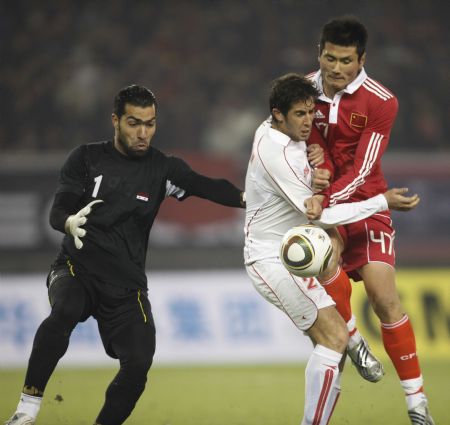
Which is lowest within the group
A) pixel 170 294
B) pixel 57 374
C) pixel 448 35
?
pixel 57 374

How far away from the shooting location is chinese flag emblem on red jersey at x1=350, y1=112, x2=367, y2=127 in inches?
230

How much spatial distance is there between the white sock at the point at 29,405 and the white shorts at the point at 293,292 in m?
1.40

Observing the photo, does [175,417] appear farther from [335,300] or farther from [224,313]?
[224,313]

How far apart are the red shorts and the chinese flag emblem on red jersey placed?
0.58 m

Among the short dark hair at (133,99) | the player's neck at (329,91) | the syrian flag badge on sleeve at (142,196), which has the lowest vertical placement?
the syrian flag badge on sleeve at (142,196)

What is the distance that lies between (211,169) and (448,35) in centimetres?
458

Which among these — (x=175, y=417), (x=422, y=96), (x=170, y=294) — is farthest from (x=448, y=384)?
(x=422, y=96)

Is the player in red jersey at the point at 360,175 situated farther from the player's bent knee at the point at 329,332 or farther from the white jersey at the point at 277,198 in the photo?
the player's bent knee at the point at 329,332

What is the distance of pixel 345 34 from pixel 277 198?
39.8 inches

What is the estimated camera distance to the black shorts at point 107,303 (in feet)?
18.3

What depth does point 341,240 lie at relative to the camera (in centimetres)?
594

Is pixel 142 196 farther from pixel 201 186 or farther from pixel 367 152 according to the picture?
pixel 367 152

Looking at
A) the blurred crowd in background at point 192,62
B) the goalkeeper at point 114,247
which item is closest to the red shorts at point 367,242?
the goalkeeper at point 114,247

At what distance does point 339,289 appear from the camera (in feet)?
19.6
